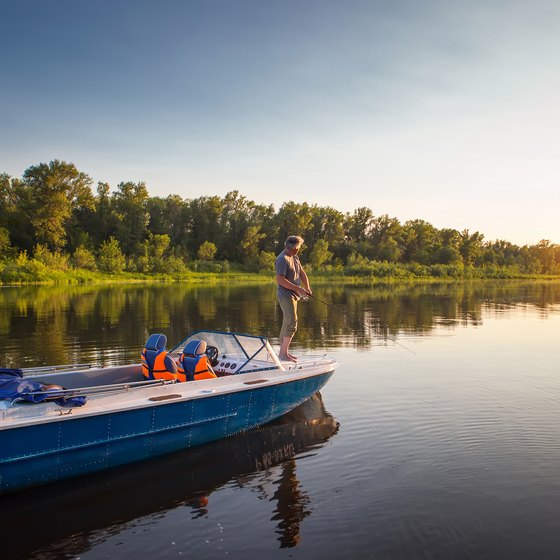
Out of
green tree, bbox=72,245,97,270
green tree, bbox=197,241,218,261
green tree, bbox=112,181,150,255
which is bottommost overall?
green tree, bbox=72,245,97,270

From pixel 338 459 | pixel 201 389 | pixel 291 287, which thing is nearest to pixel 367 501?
pixel 338 459

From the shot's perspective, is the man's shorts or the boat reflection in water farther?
the man's shorts

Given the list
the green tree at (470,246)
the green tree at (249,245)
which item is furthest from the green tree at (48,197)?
the green tree at (470,246)

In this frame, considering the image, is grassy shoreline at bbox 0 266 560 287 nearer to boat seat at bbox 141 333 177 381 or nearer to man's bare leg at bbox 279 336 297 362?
man's bare leg at bbox 279 336 297 362

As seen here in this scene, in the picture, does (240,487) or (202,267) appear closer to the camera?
(240,487)

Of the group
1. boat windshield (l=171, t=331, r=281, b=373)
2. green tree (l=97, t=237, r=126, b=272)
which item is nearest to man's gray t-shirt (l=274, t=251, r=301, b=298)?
boat windshield (l=171, t=331, r=281, b=373)

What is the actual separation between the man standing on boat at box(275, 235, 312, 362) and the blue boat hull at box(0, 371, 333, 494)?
4.23ft

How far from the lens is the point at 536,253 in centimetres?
12425

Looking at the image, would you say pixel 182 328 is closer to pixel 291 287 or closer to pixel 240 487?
pixel 291 287

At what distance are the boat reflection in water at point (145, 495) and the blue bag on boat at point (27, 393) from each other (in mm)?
1030

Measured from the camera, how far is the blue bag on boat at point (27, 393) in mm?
6090

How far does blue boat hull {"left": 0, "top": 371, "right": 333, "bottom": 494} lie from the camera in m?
5.79

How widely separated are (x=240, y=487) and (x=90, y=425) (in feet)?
6.28

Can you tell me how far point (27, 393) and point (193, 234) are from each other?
8960cm
